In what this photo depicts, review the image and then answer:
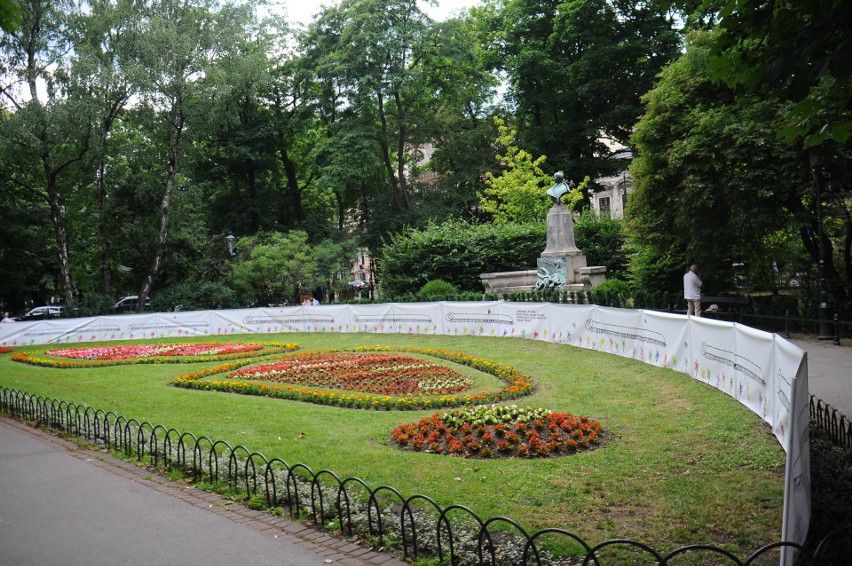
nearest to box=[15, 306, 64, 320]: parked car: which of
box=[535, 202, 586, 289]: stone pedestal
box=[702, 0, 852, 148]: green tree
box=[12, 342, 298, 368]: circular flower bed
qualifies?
box=[12, 342, 298, 368]: circular flower bed

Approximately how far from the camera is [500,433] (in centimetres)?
1047

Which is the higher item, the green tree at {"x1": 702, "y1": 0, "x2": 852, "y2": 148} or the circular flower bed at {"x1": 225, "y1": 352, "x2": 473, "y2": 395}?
the green tree at {"x1": 702, "y1": 0, "x2": 852, "y2": 148}

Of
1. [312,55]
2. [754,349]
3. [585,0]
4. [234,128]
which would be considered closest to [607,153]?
[585,0]

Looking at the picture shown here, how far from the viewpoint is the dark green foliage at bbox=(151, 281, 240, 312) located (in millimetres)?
38781

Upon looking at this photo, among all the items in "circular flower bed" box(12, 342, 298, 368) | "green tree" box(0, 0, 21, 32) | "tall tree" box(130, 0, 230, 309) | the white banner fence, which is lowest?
"circular flower bed" box(12, 342, 298, 368)

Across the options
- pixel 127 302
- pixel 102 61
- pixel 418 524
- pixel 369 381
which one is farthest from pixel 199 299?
pixel 418 524

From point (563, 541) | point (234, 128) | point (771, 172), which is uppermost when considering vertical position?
point (234, 128)

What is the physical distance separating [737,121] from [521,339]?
31.3ft

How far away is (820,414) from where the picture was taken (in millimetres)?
10031

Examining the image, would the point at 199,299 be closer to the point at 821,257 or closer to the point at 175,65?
the point at 175,65

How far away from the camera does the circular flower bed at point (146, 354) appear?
22.2 metres

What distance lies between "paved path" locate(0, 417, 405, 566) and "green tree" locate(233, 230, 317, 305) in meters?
27.7

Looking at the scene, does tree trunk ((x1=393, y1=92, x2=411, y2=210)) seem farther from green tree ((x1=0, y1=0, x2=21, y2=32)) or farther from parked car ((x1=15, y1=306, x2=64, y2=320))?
green tree ((x1=0, y1=0, x2=21, y2=32))

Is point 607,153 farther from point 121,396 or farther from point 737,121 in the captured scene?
point 121,396
